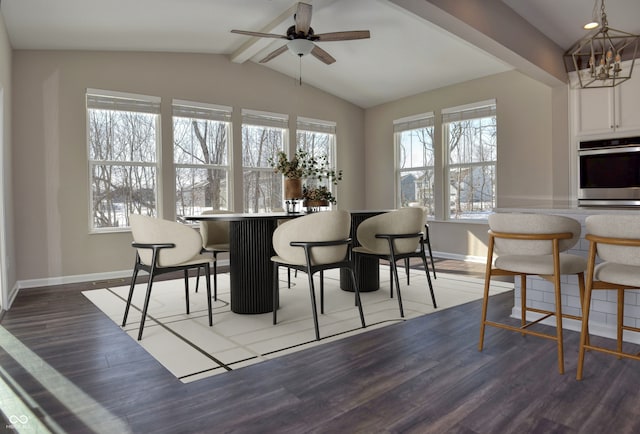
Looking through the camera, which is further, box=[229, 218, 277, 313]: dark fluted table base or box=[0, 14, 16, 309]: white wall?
box=[0, 14, 16, 309]: white wall

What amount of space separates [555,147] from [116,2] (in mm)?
4948

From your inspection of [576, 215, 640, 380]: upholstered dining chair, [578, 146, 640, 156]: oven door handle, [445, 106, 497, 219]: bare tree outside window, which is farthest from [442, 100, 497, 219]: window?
[576, 215, 640, 380]: upholstered dining chair

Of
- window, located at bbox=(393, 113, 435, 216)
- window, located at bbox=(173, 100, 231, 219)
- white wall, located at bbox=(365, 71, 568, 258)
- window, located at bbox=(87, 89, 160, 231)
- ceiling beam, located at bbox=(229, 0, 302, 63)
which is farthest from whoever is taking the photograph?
window, located at bbox=(393, 113, 435, 216)

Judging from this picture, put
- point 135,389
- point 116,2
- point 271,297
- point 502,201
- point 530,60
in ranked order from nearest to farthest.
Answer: point 135,389, point 271,297, point 116,2, point 530,60, point 502,201

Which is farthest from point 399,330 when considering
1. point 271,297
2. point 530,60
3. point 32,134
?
point 32,134

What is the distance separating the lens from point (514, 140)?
18.6 feet

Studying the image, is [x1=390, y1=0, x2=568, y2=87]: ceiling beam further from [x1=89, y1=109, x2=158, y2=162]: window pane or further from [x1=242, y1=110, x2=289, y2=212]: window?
[x1=89, y1=109, x2=158, y2=162]: window pane

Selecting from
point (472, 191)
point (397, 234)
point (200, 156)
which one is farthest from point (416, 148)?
point (397, 234)

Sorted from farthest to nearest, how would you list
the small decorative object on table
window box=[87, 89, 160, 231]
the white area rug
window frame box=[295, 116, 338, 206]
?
window frame box=[295, 116, 338, 206]
window box=[87, 89, 160, 231]
the small decorative object on table
the white area rug

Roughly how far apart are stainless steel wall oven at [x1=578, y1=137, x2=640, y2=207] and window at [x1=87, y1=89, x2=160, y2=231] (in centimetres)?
520

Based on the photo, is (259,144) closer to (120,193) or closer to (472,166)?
(120,193)

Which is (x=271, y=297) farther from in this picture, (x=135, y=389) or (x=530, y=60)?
(x=530, y=60)

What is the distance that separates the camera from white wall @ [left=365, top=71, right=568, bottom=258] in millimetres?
5297

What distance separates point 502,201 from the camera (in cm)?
583
